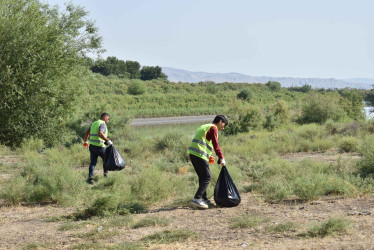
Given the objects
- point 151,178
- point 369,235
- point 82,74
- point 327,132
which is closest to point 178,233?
point 369,235

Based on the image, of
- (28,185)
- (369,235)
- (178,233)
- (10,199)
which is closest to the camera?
(369,235)

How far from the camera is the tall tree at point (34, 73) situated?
14234mm

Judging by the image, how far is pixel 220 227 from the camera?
24.3ft

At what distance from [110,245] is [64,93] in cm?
1177

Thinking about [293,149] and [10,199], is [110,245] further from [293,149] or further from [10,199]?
[293,149]

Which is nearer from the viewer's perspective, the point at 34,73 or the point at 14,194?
the point at 14,194

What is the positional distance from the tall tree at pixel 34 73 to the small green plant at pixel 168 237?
28.9 ft

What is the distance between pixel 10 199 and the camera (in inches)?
393

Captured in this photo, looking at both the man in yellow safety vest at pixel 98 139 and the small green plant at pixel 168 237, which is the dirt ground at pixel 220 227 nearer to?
Result: the small green plant at pixel 168 237

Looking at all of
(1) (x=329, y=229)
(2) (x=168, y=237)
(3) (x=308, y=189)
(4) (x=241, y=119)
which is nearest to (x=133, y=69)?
(4) (x=241, y=119)

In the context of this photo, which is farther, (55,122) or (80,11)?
(80,11)

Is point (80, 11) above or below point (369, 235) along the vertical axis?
above

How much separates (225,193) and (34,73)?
8.91 metres

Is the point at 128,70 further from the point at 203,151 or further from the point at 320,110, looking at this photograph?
the point at 203,151
